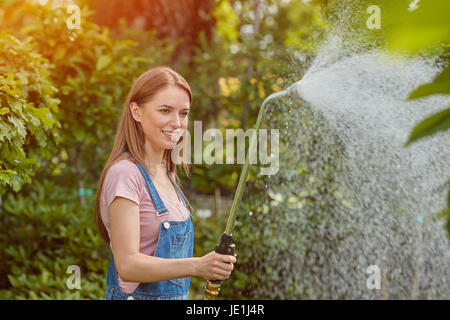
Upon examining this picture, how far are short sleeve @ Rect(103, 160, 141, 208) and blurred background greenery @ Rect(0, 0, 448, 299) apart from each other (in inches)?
25.1

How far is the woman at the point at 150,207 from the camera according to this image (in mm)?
1566

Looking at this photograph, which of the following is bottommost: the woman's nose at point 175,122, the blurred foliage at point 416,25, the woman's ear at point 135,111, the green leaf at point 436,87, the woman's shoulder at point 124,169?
the green leaf at point 436,87

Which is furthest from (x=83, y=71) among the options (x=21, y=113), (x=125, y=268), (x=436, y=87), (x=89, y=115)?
(x=436, y=87)

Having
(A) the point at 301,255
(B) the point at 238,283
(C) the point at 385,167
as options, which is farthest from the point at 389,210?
(B) the point at 238,283

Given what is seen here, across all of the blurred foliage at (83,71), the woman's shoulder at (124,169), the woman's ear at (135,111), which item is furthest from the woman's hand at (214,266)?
the blurred foliage at (83,71)

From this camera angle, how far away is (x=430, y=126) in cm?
60

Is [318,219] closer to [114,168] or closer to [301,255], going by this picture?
[301,255]

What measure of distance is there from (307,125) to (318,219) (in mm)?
709

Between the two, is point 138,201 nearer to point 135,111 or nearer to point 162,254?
point 162,254

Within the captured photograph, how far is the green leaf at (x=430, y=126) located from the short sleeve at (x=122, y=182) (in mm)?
1147

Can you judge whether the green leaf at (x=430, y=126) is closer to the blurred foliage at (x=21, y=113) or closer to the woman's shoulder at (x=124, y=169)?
the woman's shoulder at (x=124, y=169)

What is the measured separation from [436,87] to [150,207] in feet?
4.08

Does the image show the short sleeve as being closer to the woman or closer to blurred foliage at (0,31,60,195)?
the woman

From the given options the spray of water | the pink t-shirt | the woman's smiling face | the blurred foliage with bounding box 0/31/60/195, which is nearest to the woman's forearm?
the pink t-shirt
